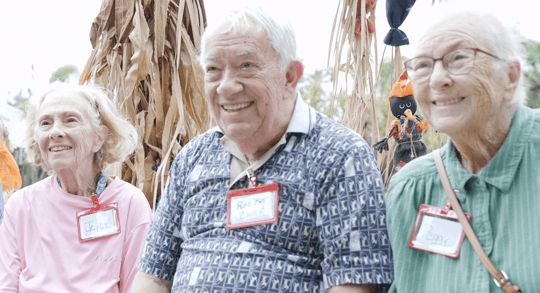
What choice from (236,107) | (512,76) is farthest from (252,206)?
(512,76)

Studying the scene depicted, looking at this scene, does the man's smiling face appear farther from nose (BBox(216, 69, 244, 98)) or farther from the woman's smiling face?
the woman's smiling face

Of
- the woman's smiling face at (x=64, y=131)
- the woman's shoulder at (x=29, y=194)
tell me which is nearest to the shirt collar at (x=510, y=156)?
the woman's smiling face at (x=64, y=131)

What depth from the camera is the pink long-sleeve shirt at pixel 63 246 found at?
1.76m

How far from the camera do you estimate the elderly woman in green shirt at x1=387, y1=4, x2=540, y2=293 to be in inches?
39.4

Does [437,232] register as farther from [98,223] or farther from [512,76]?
[98,223]

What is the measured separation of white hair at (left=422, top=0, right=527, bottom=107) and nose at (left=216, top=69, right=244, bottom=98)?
1.57 ft

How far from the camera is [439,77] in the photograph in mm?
1032

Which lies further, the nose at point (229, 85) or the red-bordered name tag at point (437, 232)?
the nose at point (229, 85)

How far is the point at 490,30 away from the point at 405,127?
160 centimetres

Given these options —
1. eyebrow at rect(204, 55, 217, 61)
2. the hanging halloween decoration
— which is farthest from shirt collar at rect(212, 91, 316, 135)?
the hanging halloween decoration

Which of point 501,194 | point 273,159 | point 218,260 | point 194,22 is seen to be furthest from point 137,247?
point 501,194

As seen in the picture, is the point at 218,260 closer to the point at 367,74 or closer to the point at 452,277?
the point at 452,277

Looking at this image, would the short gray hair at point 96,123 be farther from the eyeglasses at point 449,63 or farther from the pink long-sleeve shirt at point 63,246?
the eyeglasses at point 449,63

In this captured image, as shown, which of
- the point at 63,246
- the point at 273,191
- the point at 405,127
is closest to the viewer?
the point at 273,191
